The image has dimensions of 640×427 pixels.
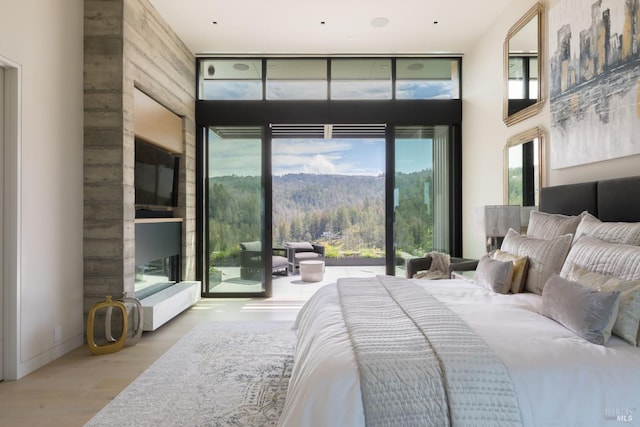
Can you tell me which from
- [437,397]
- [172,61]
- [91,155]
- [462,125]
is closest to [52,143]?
[91,155]

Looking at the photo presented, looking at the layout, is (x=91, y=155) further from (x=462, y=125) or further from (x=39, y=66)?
(x=462, y=125)

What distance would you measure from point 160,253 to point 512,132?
406 cm

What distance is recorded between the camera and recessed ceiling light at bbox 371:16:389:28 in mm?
4246

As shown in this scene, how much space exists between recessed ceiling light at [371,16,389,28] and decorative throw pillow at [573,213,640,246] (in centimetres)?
299

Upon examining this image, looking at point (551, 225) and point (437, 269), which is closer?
point (551, 225)

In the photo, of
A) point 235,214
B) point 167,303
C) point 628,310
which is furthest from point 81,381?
point 628,310

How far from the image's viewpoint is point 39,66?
2.87m

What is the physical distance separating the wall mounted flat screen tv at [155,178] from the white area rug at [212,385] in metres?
1.48

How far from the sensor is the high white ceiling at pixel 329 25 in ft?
13.0

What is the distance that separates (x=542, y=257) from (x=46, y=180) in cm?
366

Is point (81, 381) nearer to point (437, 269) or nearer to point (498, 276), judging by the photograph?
point (498, 276)

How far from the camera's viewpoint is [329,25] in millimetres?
4395

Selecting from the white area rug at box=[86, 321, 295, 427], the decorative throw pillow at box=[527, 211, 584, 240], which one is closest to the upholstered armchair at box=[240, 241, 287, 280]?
the white area rug at box=[86, 321, 295, 427]

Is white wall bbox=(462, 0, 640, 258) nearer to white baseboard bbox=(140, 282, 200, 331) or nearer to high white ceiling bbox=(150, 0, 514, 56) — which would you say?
high white ceiling bbox=(150, 0, 514, 56)
